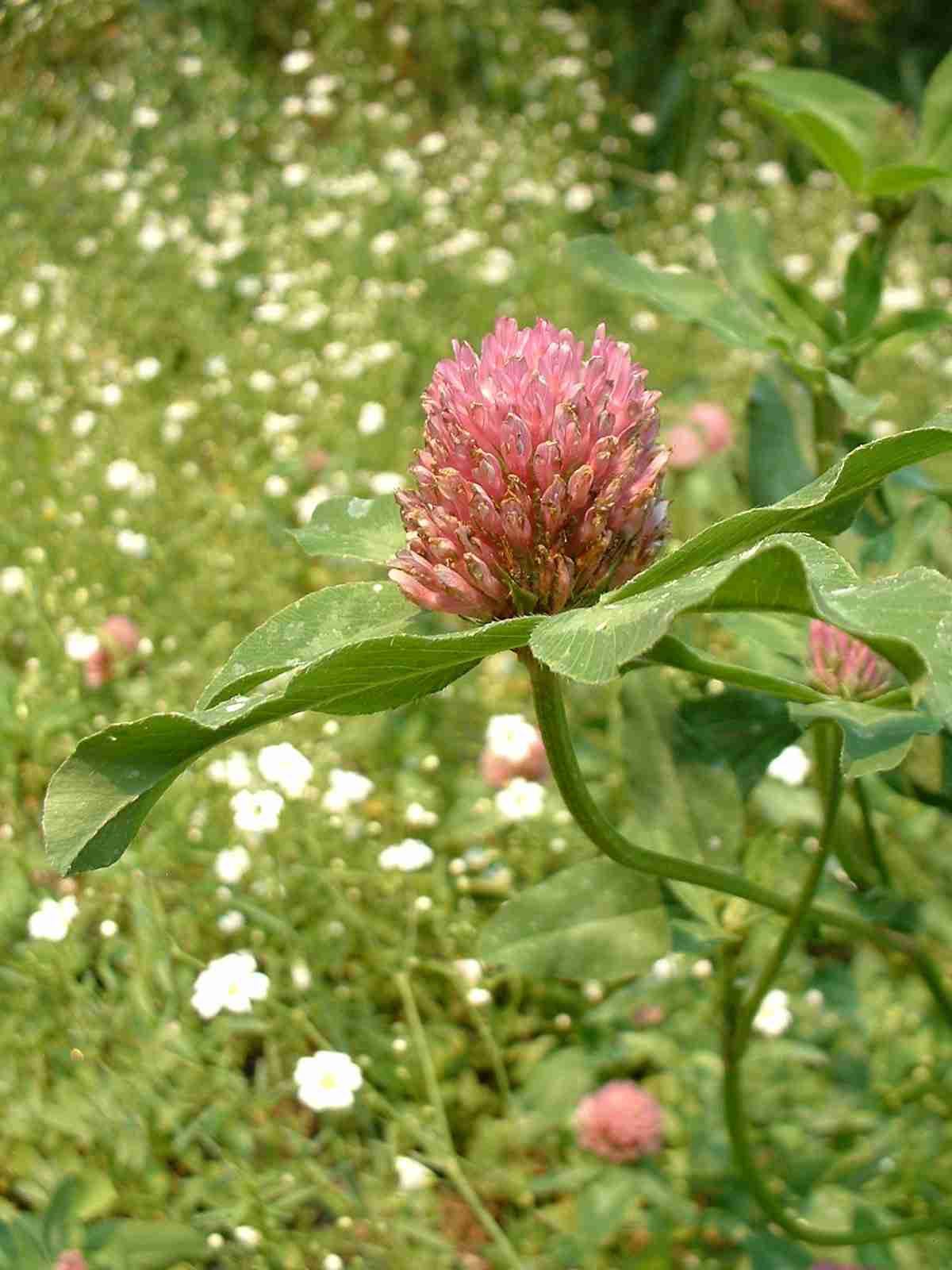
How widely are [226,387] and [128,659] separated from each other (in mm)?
1133

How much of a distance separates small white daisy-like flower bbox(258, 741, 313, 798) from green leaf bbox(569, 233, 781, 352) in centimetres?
65

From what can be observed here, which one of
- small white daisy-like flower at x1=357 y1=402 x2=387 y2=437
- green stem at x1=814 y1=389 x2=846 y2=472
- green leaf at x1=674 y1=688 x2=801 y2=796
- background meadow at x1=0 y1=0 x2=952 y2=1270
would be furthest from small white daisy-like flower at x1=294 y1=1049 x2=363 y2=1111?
small white daisy-like flower at x1=357 y1=402 x2=387 y2=437

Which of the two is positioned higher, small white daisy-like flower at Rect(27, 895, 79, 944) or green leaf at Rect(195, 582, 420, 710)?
green leaf at Rect(195, 582, 420, 710)

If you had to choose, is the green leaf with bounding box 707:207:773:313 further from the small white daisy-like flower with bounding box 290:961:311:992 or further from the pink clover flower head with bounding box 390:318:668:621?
the small white daisy-like flower with bounding box 290:961:311:992

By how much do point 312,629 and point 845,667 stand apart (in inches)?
18.1

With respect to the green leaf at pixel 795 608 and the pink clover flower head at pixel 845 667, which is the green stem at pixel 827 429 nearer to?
the pink clover flower head at pixel 845 667

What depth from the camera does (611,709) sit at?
1.83 metres

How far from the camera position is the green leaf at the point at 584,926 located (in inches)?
39.6

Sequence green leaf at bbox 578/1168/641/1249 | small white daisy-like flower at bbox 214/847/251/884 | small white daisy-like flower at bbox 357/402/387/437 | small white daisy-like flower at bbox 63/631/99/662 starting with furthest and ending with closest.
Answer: small white daisy-like flower at bbox 357/402/387/437 → small white daisy-like flower at bbox 63/631/99/662 → small white daisy-like flower at bbox 214/847/251/884 → green leaf at bbox 578/1168/641/1249

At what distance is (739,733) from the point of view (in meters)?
1.08

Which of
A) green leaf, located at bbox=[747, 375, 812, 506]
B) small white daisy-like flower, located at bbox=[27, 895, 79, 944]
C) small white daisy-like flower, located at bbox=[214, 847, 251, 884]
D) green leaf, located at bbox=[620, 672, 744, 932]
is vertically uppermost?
green leaf, located at bbox=[747, 375, 812, 506]

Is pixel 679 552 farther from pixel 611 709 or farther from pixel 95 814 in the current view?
pixel 611 709

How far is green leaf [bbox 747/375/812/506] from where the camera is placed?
1.19 meters

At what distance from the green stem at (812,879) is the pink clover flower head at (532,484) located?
0.21 meters
